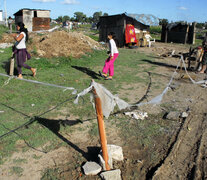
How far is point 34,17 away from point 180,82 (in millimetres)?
23529

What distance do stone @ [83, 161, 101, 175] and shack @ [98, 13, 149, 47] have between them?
55.9ft

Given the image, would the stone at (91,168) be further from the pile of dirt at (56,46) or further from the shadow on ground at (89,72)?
the pile of dirt at (56,46)

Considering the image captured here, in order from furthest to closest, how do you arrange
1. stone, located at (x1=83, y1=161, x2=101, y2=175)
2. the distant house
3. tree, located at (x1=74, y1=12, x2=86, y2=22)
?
tree, located at (x1=74, y1=12, x2=86, y2=22) → the distant house → stone, located at (x1=83, y1=161, x2=101, y2=175)

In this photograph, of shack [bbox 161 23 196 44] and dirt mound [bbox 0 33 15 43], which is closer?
dirt mound [bbox 0 33 15 43]

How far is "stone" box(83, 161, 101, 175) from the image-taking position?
10.3ft

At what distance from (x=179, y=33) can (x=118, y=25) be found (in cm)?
827

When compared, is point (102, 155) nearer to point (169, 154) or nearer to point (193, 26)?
point (169, 154)

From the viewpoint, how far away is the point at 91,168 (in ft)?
10.5

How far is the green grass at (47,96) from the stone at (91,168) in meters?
0.82

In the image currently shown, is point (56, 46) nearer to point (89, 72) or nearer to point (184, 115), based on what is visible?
point (89, 72)

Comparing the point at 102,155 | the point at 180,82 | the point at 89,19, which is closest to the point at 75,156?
the point at 102,155

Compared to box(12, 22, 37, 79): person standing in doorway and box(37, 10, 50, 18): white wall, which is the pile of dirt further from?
box(37, 10, 50, 18): white wall

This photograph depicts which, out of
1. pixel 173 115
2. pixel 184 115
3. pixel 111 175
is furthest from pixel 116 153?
pixel 184 115

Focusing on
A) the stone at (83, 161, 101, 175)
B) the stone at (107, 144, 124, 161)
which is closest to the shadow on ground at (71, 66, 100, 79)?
the stone at (107, 144, 124, 161)
